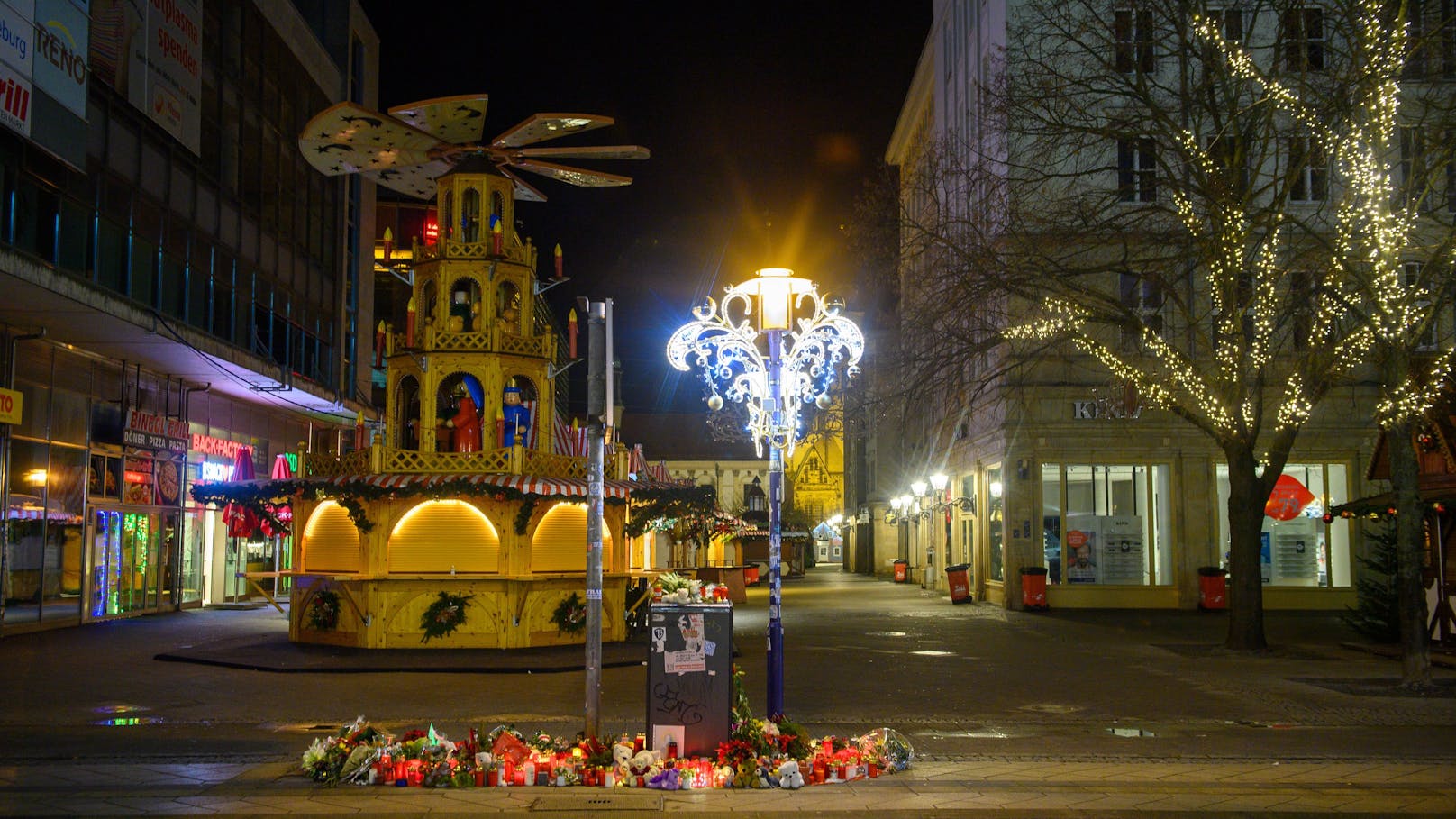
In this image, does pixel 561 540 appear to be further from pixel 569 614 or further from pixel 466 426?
pixel 466 426

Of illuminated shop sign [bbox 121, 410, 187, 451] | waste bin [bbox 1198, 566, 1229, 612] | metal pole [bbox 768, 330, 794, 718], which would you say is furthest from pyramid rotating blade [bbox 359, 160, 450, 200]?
waste bin [bbox 1198, 566, 1229, 612]

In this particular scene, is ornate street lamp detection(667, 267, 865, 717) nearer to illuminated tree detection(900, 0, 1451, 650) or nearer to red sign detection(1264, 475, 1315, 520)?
illuminated tree detection(900, 0, 1451, 650)

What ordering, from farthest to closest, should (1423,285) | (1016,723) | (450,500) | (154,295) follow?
(154,295), (450,500), (1423,285), (1016,723)

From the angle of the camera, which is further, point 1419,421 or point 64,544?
point 64,544

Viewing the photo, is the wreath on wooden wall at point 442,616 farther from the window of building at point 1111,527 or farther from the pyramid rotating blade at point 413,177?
the window of building at point 1111,527

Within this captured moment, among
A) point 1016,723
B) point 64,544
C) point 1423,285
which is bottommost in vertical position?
point 1016,723

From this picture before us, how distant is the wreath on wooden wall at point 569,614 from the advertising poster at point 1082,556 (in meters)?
15.2

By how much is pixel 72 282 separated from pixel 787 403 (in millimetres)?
13300

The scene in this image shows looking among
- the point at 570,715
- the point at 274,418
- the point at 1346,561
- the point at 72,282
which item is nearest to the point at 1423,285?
the point at 570,715

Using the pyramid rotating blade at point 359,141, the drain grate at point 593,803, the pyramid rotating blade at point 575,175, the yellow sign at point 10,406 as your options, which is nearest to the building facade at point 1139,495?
the pyramid rotating blade at point 575,175

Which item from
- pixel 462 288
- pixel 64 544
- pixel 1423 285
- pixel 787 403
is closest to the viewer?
pixel 787 403

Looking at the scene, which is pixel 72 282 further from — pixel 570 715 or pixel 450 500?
pixel 570 715

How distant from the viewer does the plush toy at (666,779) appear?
9602 millimetres

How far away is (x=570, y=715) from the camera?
518 inches
